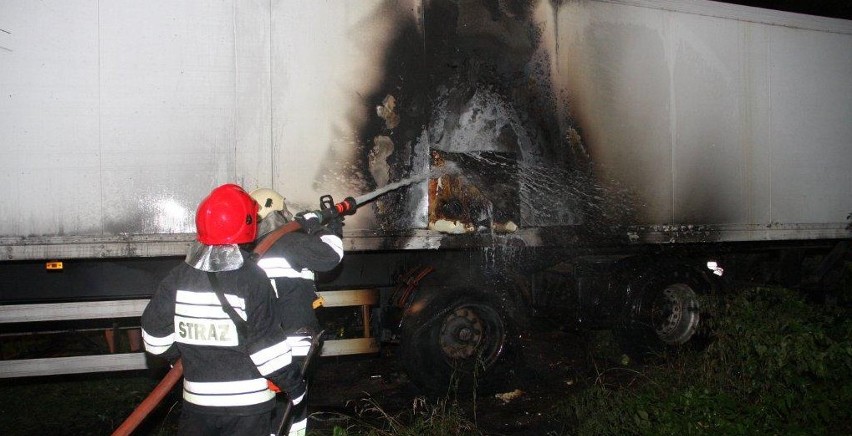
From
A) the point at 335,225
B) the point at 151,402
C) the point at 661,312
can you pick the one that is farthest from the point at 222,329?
Answer: the point at 661,312

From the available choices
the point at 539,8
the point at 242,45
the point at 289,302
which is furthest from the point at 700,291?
the point at 242,45

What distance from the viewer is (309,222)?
336cm

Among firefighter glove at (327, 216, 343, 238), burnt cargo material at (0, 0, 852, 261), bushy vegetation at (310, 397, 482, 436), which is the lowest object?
bushy vegetation at (310, 397, 482, 436)

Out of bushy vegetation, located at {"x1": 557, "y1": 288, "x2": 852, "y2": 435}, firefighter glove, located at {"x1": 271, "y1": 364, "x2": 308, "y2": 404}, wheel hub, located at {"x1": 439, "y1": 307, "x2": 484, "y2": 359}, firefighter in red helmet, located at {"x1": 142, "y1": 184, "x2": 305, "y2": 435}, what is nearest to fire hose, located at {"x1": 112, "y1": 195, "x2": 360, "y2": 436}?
firefighter in red helmet, located at {"x1": 142, "y1": 184, "x2": 305, "y2": 435}

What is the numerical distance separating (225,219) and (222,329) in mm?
456

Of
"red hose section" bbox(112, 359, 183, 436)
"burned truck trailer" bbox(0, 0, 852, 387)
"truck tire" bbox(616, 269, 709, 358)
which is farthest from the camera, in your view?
"truck tire" bbox(616, 269, 709, 358)

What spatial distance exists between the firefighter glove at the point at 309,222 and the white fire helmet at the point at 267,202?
0.43ft

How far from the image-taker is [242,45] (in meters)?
3.88

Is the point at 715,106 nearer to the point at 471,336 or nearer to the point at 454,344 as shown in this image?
the point at 471,336

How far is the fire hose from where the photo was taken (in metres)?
2.47

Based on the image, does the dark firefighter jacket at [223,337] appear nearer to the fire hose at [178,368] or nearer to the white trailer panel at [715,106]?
the fire hose at [178,368]

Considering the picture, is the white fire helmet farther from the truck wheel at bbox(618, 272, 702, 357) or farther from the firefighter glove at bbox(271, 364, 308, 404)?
the truck wheel at bbox(618, 272, 702, 357)

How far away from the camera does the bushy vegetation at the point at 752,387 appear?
331cm

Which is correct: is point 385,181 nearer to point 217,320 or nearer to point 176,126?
point 176,126
